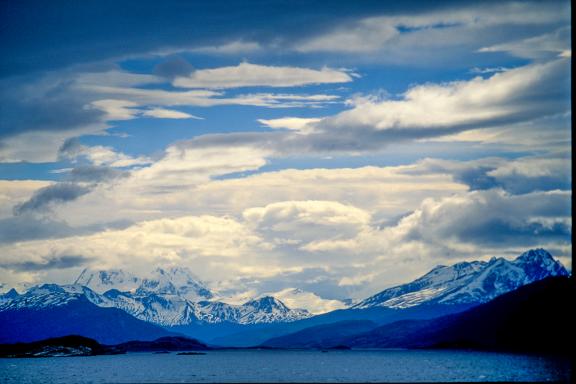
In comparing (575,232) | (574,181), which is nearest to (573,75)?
(574,181)

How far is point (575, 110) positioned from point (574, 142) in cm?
568

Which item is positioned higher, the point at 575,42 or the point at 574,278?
the point at 575,42

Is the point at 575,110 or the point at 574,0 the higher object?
the point at 574,0

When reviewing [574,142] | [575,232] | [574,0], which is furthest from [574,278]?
[574,0]

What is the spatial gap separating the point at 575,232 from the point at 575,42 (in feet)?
112

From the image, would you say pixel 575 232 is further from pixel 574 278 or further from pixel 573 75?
pixel 573 75

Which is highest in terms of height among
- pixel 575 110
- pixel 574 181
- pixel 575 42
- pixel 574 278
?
pixel 575 42

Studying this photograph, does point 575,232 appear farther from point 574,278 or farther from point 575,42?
point 575,42

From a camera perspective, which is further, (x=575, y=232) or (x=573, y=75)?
(x=573, y=75)

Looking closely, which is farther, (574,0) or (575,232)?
(574,0)

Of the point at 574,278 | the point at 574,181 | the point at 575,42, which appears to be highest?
the point at 575,42

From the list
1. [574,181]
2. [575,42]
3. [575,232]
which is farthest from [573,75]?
[575,232]

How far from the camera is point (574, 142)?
137625mm

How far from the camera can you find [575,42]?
138500 mm
